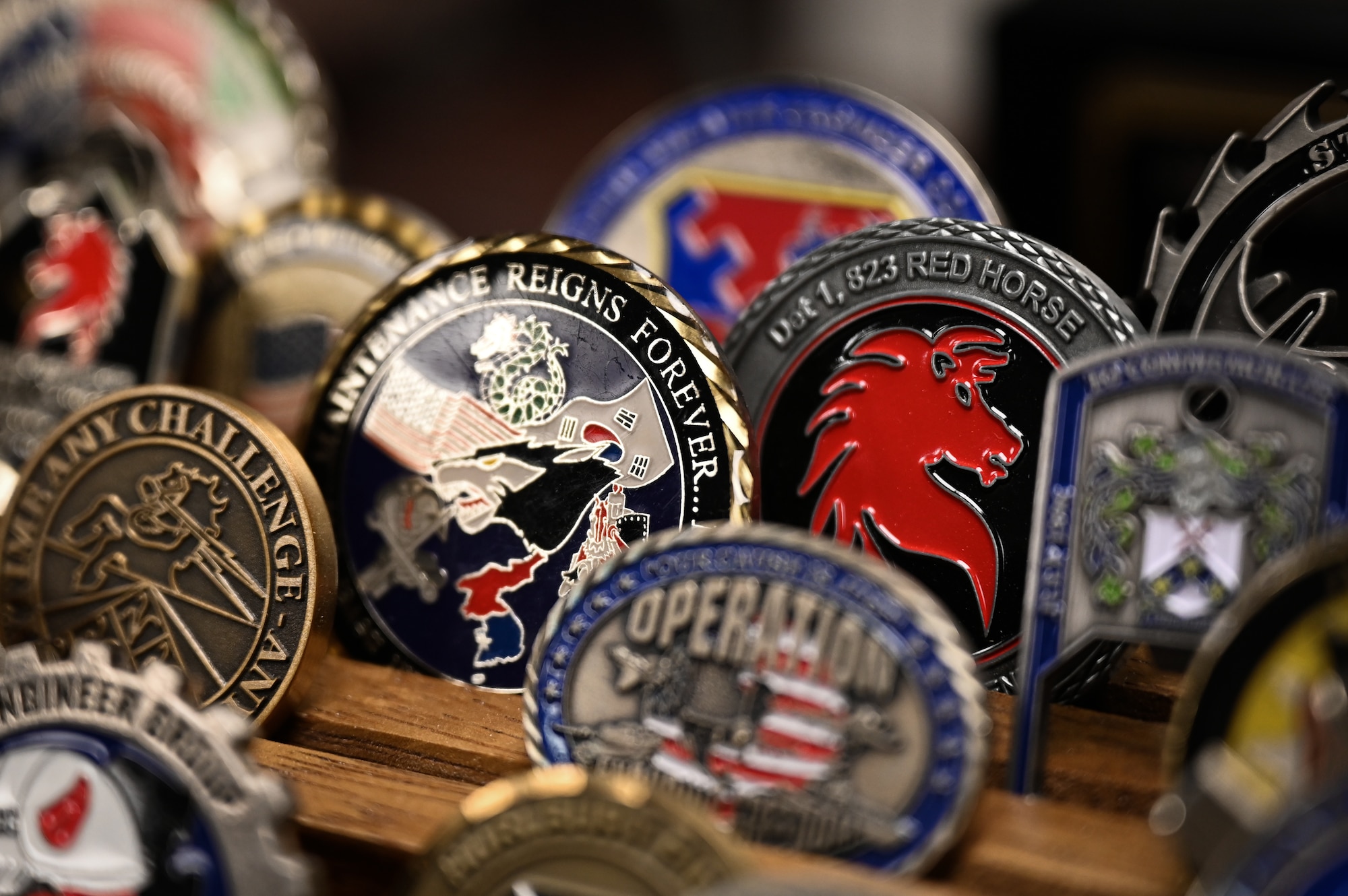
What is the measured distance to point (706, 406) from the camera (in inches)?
36.0

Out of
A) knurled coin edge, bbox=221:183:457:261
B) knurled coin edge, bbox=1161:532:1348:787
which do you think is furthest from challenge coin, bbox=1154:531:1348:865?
knurled coin edge, bbox=221:183:457:261

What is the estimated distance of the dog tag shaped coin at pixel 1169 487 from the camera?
0.74m

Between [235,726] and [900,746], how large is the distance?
1.20 feet

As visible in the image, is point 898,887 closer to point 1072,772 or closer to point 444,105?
point 1072,772

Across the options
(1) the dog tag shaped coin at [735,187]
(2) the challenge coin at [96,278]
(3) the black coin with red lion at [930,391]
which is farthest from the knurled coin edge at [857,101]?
(2) the challenge coin at [96,278]

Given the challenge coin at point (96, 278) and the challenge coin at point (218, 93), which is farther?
the challenge coin at point (218, 93)

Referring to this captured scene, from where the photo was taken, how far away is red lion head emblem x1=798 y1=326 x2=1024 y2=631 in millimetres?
935

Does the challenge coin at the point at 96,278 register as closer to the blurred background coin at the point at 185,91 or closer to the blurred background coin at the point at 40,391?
the blurred background coin at the point at 40,391

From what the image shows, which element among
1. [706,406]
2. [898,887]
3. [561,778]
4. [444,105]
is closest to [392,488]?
[706,406]

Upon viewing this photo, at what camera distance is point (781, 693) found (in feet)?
2.48

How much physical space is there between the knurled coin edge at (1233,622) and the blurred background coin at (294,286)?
81cm

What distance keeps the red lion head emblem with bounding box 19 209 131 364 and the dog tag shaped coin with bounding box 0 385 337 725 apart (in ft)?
0.95

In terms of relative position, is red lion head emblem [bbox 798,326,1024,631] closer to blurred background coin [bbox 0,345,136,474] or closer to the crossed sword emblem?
the crossed sword emblem

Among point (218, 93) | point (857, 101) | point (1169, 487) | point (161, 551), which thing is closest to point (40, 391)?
point (161, 551)
